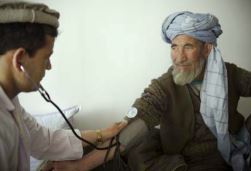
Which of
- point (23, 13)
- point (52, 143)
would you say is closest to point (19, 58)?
point (23, 13)

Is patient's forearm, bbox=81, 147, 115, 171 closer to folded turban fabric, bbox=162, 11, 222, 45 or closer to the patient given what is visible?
the patient

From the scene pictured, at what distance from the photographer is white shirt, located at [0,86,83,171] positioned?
1.09 m

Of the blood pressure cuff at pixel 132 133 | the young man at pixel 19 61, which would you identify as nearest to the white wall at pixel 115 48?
the blood pressure cuff at pixel 132 133

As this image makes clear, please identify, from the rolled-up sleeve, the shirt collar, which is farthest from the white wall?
the shirt collar

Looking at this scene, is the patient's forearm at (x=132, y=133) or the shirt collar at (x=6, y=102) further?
the patient's forearm at (x=132, y=133)

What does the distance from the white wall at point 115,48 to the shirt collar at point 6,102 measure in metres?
0.87

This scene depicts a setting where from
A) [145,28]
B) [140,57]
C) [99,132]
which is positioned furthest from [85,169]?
[145,28]

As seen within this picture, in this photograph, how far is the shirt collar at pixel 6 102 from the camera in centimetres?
108

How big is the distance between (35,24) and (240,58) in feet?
4.26

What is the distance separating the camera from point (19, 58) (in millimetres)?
1049

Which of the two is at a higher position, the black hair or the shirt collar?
the black hair

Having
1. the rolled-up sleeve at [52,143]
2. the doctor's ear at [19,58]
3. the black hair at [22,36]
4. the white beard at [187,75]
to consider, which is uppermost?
the black hair at [22,36]

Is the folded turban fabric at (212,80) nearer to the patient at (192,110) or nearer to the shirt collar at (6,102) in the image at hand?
the patient at (192,110)

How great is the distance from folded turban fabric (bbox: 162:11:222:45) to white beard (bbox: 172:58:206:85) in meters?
0.13
